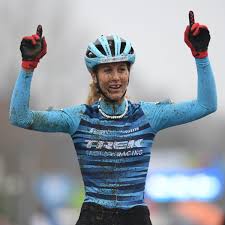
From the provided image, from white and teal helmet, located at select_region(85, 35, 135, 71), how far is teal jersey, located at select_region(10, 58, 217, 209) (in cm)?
38

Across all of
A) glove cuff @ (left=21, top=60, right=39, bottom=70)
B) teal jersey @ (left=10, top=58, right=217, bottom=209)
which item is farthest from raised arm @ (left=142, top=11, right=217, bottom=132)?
glove cuff @ (left=21, top=60, right=39, bottom=70)

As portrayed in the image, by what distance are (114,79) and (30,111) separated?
2.31ft

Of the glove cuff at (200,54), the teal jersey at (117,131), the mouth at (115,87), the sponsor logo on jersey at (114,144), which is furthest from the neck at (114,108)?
the glove cuff at (200,54)

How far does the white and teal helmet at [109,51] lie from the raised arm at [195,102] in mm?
Answer: 448

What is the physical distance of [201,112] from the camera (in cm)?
1016

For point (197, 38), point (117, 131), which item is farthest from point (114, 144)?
point (197, 38)

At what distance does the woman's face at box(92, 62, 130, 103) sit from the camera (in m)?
10.1

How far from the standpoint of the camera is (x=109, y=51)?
10.1 m

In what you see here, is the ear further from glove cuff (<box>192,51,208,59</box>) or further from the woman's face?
glove cuff (<box>192,51,208,59</box>)

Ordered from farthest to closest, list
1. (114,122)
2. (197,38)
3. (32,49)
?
(114,122) < (197,38) < (32,49)

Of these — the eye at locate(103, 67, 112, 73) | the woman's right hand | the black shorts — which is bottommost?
the black shorts

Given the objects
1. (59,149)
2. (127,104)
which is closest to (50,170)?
(59,149)

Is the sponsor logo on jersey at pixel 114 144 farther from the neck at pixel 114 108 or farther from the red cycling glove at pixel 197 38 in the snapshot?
the red cycling glove at pixel 197 38

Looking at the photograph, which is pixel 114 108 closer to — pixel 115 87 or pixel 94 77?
pixel 115 87
